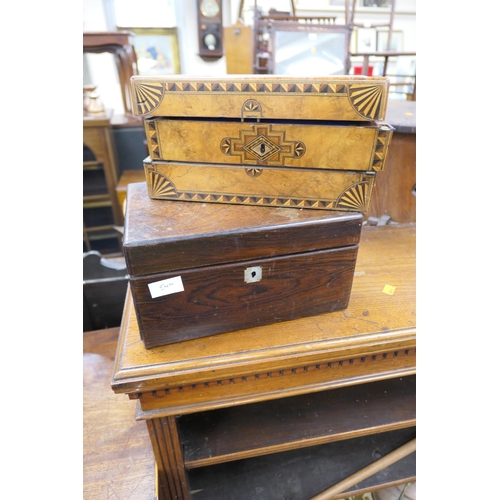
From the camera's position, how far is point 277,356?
552 mm

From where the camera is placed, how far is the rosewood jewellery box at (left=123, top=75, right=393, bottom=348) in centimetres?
50

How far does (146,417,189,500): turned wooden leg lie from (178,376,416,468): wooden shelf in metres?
0.03

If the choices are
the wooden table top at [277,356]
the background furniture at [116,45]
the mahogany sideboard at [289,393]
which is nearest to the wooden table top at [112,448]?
the mahogany sideboard at [289,393]

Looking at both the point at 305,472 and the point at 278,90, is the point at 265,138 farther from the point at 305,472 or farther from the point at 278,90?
the point at 305,472

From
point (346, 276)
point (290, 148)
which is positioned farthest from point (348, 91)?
point (346, 276)

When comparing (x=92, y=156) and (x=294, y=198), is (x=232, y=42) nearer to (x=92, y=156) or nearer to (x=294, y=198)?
(x=92, y=156)

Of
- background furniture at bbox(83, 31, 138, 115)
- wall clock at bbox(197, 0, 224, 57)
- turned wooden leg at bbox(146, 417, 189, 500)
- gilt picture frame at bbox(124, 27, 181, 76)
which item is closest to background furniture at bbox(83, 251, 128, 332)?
turned wooden leg at bbox(146, 417, 189, 500)

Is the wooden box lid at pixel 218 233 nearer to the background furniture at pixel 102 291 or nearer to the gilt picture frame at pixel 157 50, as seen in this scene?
the background furniture at pixel 102 291

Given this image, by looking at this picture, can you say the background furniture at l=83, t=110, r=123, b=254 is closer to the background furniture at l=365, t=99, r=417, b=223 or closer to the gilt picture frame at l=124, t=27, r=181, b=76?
the gilt picture frame at l=124, t=27, r=181, b=76

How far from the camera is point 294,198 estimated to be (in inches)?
22.7

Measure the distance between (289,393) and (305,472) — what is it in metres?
0.37

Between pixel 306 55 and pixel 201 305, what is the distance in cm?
213

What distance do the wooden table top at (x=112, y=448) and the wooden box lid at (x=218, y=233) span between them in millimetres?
435

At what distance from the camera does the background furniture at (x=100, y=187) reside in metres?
1.75
